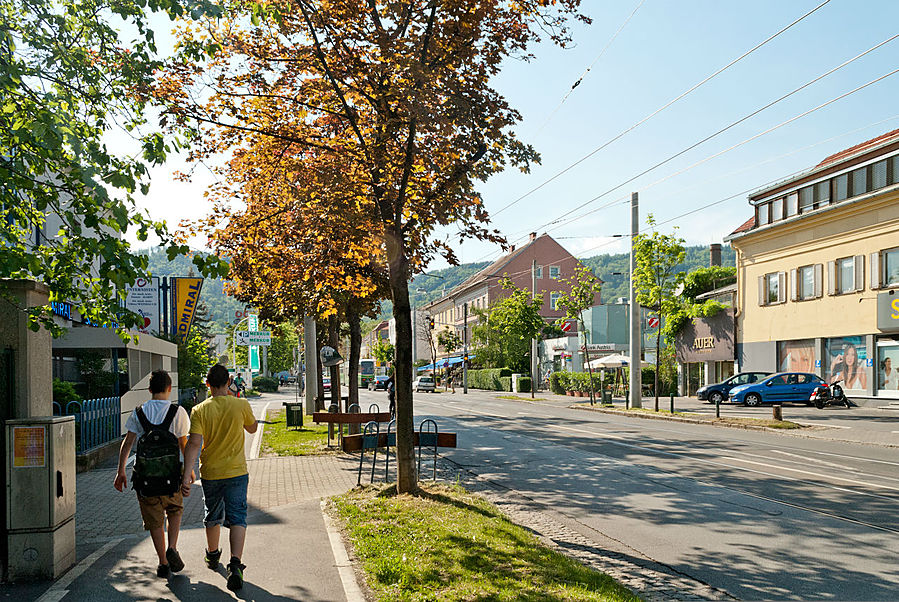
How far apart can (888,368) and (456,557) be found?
99.6 feet

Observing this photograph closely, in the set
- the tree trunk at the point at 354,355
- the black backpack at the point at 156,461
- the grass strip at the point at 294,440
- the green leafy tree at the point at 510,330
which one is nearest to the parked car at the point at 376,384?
the green leafy tree at the point at 510,330

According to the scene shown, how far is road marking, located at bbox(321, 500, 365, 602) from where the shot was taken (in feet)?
19.8

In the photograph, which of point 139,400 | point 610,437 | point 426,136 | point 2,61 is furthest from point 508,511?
point 139,400

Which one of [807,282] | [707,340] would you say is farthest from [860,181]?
[707,340]

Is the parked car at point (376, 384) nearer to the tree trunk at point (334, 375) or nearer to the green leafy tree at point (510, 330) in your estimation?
the green leafy tree at point (510, 330)

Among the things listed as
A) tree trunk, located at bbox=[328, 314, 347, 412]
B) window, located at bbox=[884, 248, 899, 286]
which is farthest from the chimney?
tree trunk, located at bbox=[328, 314, 347, 412]

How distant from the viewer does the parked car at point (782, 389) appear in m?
32.7

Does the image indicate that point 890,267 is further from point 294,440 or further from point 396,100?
point 396,100

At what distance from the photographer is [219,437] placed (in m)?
6.64

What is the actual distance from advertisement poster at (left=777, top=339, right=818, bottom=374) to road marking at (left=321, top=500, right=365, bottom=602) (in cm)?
3245

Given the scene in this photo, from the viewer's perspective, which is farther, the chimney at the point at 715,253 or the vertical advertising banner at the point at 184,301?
the chimney at the point at 715,253

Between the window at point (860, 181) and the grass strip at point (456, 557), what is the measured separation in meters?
29.3

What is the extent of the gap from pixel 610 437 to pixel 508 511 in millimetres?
10609

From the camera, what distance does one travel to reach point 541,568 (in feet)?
21.7
